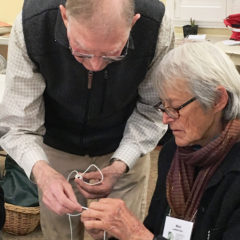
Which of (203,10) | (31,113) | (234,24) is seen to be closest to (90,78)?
(31,113)

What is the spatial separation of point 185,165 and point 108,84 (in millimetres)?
430

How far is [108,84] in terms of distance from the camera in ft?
5.22

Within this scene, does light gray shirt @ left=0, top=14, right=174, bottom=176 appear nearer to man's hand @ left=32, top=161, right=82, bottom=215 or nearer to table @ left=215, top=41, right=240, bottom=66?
man's hand @ left=32, top=161, right=82, bottom=215

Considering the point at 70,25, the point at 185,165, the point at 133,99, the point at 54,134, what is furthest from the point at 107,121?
the point at 70,25

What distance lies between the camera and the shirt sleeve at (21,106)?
5.02 feet

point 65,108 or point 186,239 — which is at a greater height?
point 65,108

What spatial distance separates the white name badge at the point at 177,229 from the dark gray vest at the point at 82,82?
1.70 ft

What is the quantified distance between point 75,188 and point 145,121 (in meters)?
0.47

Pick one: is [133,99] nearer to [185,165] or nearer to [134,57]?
[134,57]

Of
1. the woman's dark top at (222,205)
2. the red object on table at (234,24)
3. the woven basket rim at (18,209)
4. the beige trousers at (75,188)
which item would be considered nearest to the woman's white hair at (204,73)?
the woman's dark top at (222,205)

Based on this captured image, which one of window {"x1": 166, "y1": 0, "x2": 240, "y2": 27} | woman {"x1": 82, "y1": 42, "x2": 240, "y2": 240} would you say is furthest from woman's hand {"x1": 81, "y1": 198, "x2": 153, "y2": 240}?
window {"x1": 166, "y1": 0, "x2": 240, "y2": 27}

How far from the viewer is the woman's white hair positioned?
1252 millimetres

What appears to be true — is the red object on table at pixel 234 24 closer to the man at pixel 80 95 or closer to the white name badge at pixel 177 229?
the man at pixel 80 95

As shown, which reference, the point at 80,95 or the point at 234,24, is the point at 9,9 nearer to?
the point at 234,24
